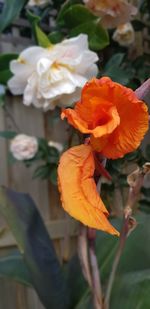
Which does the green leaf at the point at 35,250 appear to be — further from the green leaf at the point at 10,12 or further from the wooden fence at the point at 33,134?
the wooden fence at the point at 33,134

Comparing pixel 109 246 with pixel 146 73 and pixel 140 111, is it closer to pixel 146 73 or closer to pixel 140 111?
pixel 140 111

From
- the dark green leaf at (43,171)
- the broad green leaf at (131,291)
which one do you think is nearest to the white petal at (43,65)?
the broad green leaf at (131,291)

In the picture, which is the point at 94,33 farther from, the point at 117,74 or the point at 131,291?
the point at 131,291

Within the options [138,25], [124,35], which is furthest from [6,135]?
[138,25]

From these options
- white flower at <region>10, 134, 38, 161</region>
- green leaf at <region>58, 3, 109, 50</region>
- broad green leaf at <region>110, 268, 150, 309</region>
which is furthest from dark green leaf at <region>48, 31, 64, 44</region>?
broad green leaf at <region>110, 268, 150, 309</region>

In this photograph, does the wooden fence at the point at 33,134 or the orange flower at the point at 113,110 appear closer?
the orange flower at the point at 113,110

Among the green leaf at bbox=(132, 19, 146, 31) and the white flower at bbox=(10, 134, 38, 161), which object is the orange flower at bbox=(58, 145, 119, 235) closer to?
the white flower at bbox=(10, 134, 38, 161)

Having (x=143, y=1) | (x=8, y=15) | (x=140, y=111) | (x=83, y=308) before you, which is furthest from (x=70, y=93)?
(x=143, y=1)
